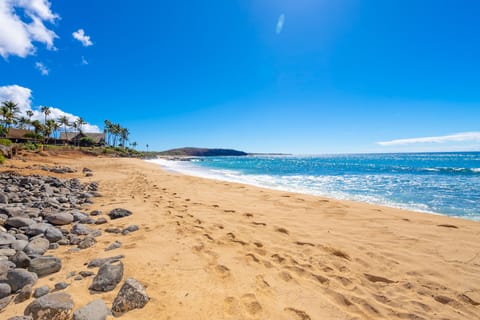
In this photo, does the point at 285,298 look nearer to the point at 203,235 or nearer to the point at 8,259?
the point at 203,235

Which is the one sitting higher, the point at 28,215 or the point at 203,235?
→ the point at 28,215

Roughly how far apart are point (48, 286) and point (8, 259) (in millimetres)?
924

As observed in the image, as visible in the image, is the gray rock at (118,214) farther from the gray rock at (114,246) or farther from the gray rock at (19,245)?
the gray rock at (19,245)

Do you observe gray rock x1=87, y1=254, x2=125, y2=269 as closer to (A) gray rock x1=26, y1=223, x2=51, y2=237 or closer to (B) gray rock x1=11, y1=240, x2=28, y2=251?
(B) gray rock x1=11, y1=240, x2=28, y2=251

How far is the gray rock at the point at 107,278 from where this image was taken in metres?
2.58

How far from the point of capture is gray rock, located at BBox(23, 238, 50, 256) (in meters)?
3.27

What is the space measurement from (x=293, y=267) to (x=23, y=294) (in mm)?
3489

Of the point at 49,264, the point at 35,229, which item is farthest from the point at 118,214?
the point at 49,264

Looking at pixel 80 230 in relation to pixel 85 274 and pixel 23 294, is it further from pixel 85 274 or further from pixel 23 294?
pixel 23 294

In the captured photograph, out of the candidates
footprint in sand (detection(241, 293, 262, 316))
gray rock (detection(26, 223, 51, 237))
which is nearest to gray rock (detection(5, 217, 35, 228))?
gray rock (detection(26, 223, 51, 237))

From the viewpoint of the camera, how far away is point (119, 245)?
12.6 ft

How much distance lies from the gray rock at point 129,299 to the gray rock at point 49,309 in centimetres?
42

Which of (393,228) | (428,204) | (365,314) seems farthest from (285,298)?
(428,204)

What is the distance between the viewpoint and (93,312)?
2.10 m
